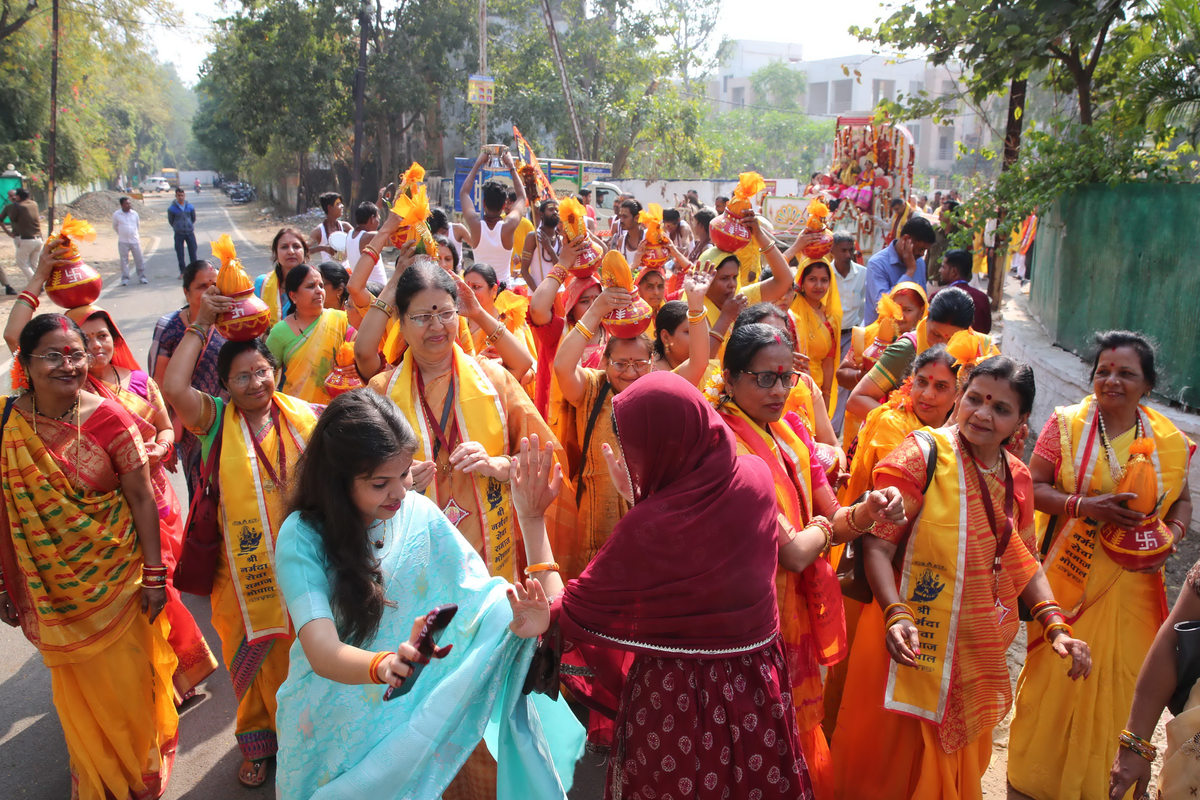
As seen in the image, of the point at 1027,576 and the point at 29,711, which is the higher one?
the point at 1027,576

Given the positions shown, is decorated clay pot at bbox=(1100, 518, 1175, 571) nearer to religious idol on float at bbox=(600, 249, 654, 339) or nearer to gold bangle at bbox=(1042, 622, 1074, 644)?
gold bangle at bbox=(1042, 622, 1074, 644)

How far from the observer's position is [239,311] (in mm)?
3326

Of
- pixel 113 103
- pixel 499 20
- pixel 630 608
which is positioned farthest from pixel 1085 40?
pixel 113 103

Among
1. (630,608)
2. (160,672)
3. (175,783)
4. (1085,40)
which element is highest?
(1085,40)

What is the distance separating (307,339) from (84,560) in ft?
5.77

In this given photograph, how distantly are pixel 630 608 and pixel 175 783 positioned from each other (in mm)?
2489

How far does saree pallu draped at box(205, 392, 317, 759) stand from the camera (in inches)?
128

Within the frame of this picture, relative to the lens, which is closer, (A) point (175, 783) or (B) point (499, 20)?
(A) point (175, 783)

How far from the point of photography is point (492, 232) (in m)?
8.06

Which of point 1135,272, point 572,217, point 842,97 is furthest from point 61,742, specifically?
point 842,97

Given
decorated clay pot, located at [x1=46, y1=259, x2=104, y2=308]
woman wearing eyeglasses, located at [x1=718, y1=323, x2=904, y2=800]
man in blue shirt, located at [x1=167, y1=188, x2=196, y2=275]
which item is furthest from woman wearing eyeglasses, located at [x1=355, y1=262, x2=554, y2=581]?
man in blue shirt, located at [x1=167, y1=188, x2=196, y2=275]

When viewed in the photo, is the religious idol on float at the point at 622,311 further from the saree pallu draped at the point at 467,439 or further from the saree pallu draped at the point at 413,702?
the saree pallu draped at the point at 413,702

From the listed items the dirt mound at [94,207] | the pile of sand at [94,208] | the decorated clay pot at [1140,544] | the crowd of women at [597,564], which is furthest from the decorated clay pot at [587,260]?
the dirt mound at [94,207]

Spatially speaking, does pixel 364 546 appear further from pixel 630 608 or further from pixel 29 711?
pixel 29 711
